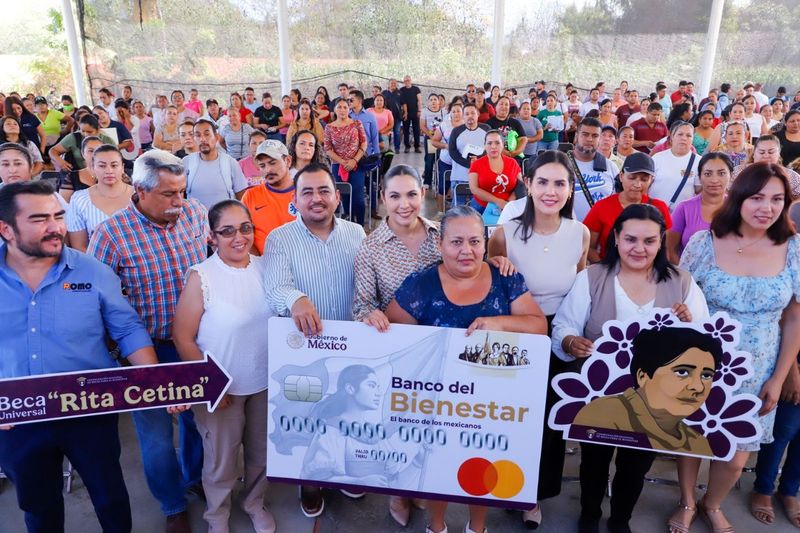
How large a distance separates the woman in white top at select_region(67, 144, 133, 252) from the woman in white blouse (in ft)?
8.71

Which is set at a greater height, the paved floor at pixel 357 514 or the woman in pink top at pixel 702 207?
the woman in pink top at pixel 702 207

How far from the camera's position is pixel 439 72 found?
17.4 m

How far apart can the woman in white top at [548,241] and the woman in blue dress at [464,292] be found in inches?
12.0

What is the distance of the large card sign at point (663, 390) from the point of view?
2.17 m

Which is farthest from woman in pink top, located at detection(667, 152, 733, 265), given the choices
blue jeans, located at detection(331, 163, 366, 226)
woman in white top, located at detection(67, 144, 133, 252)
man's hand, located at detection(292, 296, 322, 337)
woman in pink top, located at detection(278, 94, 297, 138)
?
woman in pink top, located at detection(278, 94, 297, 138)

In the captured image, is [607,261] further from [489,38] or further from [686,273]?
[489,38]

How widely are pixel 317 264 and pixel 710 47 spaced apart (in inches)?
664

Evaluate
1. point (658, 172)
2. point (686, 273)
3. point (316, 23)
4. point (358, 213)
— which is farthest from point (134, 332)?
point (316, 23)

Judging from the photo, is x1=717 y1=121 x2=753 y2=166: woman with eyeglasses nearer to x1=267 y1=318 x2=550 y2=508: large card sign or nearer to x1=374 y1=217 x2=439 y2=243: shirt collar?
x1=374 y1=217 x2=439 y2=243: shirt collar

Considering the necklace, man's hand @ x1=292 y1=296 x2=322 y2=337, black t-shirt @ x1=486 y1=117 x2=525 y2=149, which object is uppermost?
black t-shirt @ x1=486 y1=117 x2=525 y2=149

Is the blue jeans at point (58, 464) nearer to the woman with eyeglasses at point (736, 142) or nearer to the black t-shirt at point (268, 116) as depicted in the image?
the woman with eyeglasses at point (736, 142)

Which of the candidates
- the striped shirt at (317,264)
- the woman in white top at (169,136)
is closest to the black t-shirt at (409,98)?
the woman in white top at (169,136)

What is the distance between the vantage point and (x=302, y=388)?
232 cm

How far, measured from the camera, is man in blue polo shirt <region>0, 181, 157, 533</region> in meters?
1.96
